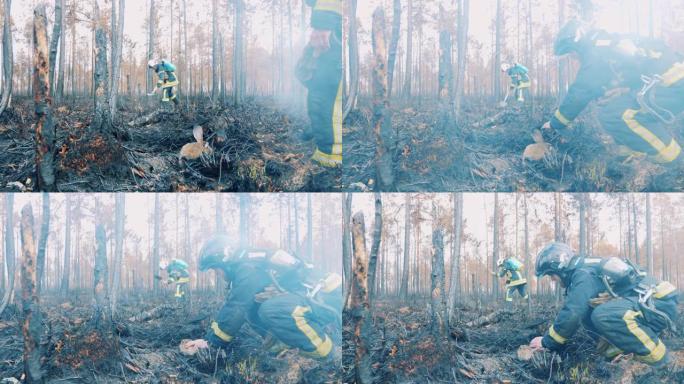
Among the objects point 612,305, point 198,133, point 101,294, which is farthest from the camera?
point 198,133

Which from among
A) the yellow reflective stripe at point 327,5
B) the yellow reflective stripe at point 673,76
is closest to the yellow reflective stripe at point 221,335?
the yellow reflective stripe at point 327,5

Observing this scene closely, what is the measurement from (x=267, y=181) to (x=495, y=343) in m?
2.20

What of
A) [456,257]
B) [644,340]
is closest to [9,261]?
[456,257]

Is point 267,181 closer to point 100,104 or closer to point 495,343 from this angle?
point 100,104

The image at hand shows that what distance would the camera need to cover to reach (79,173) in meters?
4.64

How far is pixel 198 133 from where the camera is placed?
185 inches

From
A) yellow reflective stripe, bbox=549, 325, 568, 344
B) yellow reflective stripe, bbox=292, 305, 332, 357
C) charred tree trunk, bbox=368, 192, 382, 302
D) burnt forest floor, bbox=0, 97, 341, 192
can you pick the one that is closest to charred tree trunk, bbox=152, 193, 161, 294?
burnt forest floor, bbox=0, 97, 341, 192

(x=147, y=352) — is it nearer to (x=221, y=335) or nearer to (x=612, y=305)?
(x=221, y=335)

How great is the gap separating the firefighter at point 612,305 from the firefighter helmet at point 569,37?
156cm

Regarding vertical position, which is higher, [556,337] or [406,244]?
[406,244]

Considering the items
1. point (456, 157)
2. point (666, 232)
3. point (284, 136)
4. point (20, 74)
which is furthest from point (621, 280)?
point (20, 74)

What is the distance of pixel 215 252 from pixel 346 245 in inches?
40.2

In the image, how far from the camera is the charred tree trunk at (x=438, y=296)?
468 centimetres

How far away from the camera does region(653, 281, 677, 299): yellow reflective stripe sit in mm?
4582
